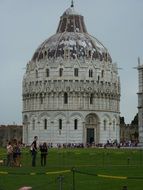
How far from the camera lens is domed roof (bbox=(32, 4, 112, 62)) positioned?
467ft

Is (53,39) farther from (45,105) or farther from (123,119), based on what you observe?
(123,119)

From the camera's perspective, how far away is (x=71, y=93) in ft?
455

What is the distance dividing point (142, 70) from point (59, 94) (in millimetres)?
37756

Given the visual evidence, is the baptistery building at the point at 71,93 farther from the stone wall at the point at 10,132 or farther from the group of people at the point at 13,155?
the group of people at the point at 13,155

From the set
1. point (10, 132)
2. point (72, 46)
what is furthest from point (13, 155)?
point (10, 132)

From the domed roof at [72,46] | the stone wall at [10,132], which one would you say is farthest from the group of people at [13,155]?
the stone wall at [10,132]

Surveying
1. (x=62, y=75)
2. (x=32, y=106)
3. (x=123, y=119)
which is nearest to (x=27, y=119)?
(x=32, y=106)

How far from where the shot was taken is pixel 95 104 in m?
140

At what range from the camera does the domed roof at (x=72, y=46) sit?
142 meters

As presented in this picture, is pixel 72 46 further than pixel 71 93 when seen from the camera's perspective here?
Yes

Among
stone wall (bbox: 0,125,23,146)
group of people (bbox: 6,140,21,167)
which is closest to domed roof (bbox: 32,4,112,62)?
stone wall (bbox: 0,125,23,146)

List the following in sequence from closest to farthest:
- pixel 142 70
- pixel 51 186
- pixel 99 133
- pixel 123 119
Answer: pixel 51 186 < pixel 142 70 < pixel 99 133 < pixel 123 119

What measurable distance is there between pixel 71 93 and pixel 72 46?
1136 centimetres

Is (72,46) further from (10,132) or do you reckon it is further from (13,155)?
(13,155)
